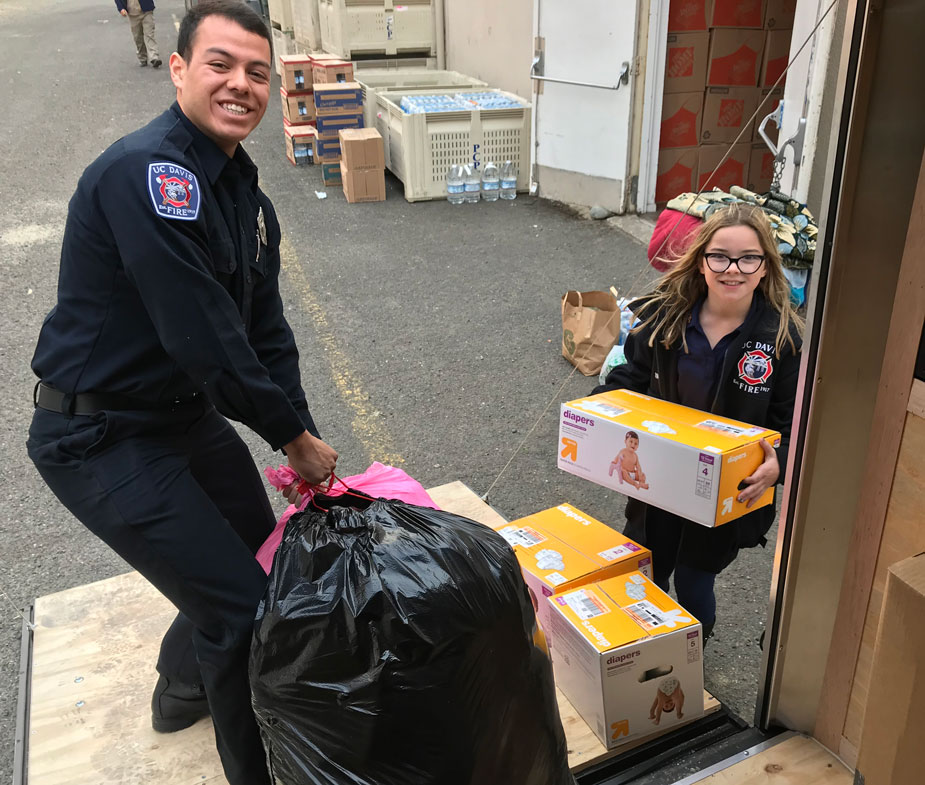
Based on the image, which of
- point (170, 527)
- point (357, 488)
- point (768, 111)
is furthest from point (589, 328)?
point (768, 111)

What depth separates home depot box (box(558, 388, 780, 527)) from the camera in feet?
6.61

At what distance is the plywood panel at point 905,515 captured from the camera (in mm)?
1556

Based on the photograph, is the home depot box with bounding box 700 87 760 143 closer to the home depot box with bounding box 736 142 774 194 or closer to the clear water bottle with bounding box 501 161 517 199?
the home depot box with bounding box 736 142 774 194

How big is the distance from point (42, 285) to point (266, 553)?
477 centimetres

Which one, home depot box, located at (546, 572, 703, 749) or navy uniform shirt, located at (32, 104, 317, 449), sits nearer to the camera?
navy uniform shirt, located at (32, 104, 317, 449)

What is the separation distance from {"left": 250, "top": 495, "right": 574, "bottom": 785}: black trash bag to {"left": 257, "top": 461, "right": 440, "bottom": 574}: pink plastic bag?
282 mm

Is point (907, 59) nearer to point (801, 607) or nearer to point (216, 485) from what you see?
point (801, 607)

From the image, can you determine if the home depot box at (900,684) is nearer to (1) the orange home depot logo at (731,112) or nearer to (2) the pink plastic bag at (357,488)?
(2) the pink plastic bag at (357,488)

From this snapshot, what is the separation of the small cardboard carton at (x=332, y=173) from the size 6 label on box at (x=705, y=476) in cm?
708

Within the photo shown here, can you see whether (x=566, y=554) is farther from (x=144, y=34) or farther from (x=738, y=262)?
(x=144, y=34)

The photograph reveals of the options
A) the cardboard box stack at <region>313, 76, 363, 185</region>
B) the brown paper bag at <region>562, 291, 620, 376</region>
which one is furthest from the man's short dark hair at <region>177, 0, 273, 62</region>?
the cardboard box stack at <region>313, 76, 363, 185</region>

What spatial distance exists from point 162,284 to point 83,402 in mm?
366

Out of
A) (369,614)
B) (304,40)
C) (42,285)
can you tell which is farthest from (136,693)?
(304,40)

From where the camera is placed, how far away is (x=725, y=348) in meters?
2.28
